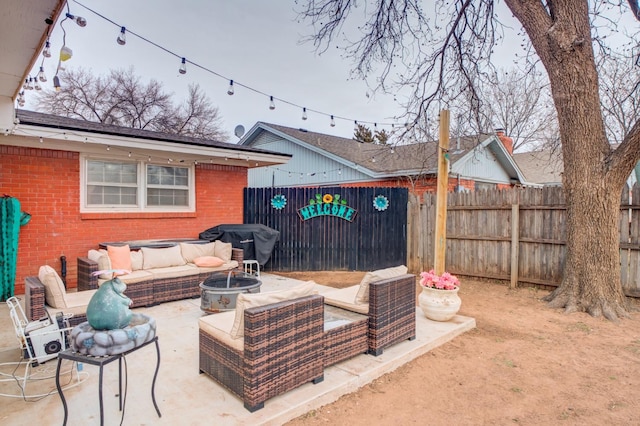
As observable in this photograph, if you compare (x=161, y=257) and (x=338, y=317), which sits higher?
(x=161, y=257)

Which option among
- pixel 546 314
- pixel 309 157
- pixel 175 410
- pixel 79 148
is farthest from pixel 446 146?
pixel 309 157

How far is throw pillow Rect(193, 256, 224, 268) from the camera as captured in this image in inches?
236

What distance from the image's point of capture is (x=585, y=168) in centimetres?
548

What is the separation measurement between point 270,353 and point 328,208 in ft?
20.1

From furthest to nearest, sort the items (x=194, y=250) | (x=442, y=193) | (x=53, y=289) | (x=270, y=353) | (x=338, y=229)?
(x=338, y=229), (x=194, y=250), (x=442, y=193), (x=53, y=289), (x=270, y=353)

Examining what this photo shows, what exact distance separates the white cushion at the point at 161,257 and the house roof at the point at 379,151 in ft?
24.0

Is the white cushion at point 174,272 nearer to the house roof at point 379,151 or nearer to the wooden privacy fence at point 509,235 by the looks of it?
the wooden privacy fence at point 509,235

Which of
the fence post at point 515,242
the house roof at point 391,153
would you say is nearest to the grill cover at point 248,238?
the fence post at point 515,242

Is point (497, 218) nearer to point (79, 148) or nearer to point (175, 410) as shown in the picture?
point (175, 410)

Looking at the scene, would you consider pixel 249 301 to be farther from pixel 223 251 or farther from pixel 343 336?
pixel 223 251

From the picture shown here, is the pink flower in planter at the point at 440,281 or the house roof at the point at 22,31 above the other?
the house roof at the point at 22,31

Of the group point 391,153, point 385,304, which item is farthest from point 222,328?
point 391,153

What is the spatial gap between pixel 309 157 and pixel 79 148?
930cm

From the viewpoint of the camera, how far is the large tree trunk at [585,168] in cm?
537
